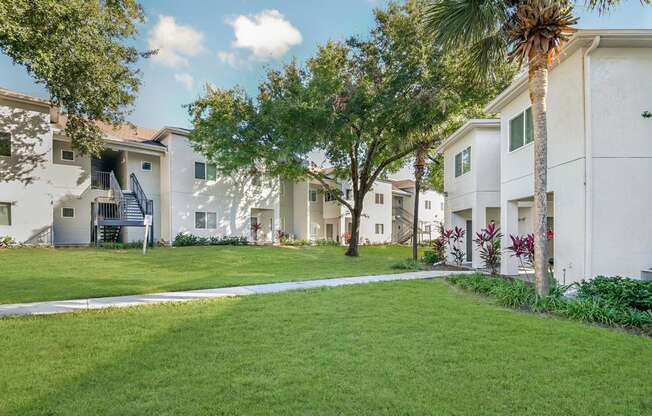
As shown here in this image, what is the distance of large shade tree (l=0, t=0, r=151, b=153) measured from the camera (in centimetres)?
966

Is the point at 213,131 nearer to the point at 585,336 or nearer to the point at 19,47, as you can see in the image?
the point at 19,47

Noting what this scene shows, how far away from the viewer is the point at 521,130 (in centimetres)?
1195

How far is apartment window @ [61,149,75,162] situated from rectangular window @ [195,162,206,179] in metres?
6.76

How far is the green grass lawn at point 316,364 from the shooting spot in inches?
134

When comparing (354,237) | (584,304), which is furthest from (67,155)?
(584,304)

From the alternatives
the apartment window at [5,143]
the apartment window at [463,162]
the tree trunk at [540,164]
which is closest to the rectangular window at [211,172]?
the apartment window at [5,143]

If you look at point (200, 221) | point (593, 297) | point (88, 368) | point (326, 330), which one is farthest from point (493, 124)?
point (200, 221)

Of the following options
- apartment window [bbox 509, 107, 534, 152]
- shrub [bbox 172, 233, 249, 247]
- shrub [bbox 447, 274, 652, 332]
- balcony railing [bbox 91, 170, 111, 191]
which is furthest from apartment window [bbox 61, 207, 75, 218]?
apartment window [bbox 509, 107, 534, 152]

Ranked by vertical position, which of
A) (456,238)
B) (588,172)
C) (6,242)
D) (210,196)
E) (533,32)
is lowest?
(6,242)

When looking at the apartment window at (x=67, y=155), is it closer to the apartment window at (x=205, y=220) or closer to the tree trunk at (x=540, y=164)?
the apartment window at (x=205, y=220)

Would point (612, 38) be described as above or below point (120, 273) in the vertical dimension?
above

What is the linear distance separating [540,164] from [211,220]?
851 inches

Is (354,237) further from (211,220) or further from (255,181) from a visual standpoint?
(211,220)

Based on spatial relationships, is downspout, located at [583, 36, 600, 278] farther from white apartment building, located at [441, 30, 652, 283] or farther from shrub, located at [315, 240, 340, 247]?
shrub, located at [315, 240, 340, 247]
